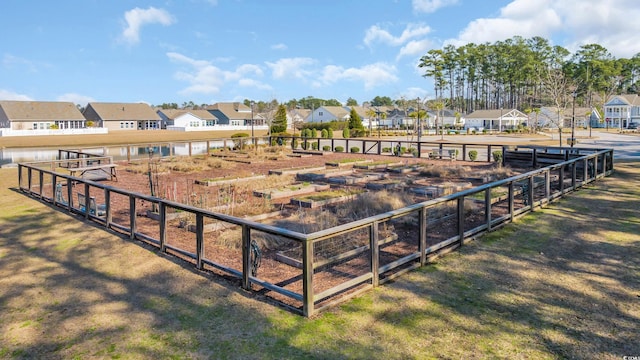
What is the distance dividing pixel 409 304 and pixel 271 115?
1725 inches

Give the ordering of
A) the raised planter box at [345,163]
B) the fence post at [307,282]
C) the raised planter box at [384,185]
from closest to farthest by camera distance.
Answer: the fence post at [307,282] < the raised planter box at [384,185] < the raised planter box at [345,163]

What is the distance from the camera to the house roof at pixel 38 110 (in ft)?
193

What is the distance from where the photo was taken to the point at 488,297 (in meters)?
4.78

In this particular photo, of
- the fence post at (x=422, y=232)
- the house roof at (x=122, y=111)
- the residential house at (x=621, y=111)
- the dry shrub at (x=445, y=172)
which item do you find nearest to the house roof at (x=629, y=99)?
the residential house at (x=621, y=111)

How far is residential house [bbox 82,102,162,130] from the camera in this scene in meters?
69.4

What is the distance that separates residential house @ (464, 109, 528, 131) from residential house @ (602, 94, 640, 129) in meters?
14.6

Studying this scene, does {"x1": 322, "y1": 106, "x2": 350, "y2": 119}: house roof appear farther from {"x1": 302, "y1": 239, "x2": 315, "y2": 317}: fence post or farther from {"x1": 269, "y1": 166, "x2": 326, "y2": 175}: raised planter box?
{"x1": 302, "y1": 239, "x2": 315, "y2": 317}: fence post

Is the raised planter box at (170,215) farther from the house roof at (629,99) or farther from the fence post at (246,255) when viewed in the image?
the house roof at (629,99)

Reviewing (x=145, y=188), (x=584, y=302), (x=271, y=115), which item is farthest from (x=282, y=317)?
(x=271, y=115)

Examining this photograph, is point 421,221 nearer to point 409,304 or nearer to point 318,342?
point 409,304

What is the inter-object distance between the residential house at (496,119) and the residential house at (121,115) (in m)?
54.2

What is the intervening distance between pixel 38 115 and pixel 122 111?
13.2 metres

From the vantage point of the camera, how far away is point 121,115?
70.9m

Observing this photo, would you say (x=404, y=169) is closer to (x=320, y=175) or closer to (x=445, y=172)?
(x=445, y=172)
